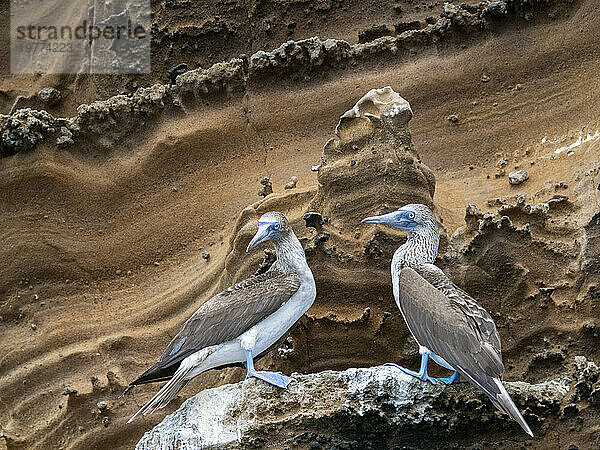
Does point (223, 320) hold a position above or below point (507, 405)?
above

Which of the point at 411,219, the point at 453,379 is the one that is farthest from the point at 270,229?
the point at 453,379

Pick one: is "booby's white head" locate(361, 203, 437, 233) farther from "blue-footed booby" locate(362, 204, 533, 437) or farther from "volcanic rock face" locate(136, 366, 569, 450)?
"volcanic rock face" locate(136, 366, 569, 450)

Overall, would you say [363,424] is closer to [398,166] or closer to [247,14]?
[398,166]

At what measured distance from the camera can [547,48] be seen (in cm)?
831

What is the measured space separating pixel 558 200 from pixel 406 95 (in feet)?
7.06

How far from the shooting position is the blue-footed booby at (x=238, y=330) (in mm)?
5379

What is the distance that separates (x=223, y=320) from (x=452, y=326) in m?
1.39

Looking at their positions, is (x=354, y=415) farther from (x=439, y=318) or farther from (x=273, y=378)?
(x=439, y=318)

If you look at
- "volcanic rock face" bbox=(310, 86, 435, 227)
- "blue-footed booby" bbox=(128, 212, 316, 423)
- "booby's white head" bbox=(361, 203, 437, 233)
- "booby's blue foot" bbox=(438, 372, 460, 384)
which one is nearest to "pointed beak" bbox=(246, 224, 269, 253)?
"blue-footed booby" bbox=(128, 212, 316, 423)

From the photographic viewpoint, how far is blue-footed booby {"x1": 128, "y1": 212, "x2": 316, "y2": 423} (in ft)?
17.6

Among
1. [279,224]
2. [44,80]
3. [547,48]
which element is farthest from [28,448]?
[547,48]

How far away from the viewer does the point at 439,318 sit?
17.1 feet

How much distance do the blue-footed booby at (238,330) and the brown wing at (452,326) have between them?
0.70 meters

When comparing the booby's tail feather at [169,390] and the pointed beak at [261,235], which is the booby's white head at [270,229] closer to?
the pointed beak at [261,235]
